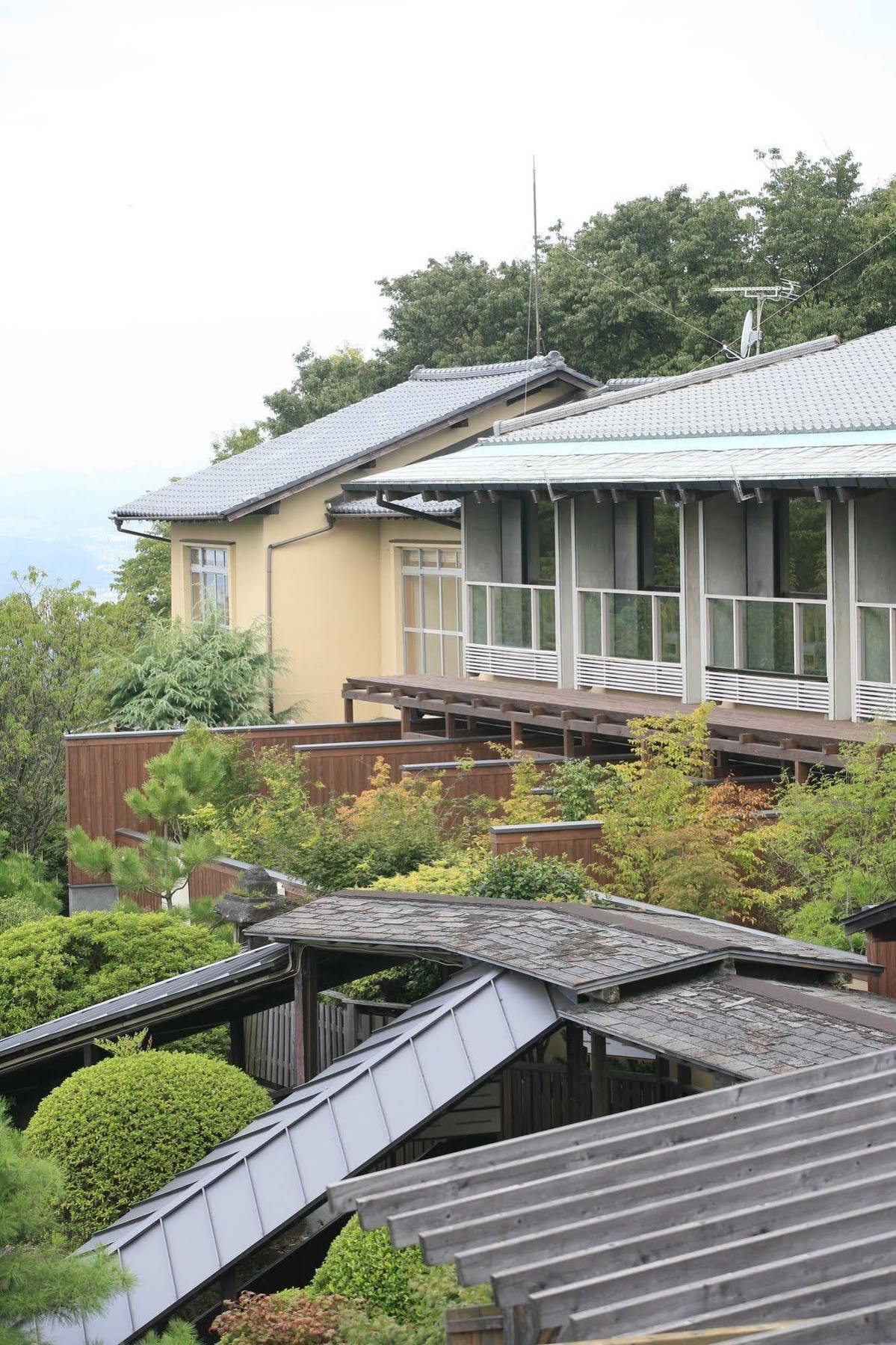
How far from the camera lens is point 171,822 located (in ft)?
75.3

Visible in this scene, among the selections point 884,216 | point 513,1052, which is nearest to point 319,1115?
point 513,1052

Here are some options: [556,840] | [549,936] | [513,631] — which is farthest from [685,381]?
[549,936]

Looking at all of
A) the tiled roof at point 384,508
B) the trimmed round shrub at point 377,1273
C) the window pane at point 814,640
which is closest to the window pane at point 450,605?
the tiled roof at point 384,508

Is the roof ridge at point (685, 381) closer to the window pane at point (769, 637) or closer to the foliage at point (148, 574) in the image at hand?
the window pane at point (769, 637)

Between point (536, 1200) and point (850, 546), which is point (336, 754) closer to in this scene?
point (850, 546)

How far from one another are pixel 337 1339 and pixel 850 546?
12804 mm

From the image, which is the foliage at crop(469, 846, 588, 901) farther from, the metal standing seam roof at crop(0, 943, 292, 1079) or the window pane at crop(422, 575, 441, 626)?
the window pane at crop(422, 575, 441, 626)

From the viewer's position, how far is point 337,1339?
10234 mm

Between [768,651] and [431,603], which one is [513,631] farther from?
[431,603]

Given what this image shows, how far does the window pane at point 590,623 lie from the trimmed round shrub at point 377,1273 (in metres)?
15.5

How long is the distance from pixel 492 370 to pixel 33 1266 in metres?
30.4

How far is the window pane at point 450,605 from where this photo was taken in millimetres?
33188

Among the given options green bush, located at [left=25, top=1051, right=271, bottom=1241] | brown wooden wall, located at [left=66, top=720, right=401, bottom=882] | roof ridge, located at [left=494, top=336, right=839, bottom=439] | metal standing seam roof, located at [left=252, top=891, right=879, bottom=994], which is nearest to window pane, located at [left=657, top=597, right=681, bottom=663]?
brown wooden wall, located at [left=66, top=720, right=401, bottom=882]

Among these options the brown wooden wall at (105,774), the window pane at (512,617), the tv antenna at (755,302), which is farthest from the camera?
the tv antenna at (755,302)
